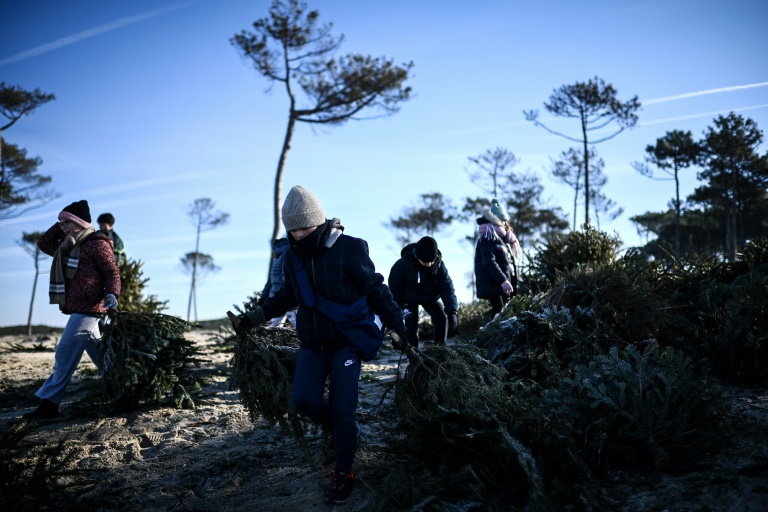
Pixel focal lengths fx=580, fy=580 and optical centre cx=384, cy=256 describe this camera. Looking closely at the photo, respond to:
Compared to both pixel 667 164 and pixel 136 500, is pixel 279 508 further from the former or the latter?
pixel 667 164

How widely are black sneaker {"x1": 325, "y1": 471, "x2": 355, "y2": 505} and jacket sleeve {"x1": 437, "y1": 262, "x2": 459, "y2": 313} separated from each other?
12.9ft

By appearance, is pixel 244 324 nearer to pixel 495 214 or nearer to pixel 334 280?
pixel 334 280

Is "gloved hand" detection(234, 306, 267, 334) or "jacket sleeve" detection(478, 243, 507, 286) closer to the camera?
"gloved hand" detection(234, 306, 267, 334)

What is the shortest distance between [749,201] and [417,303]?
33.3 meters

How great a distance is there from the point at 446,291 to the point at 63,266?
15.3ft

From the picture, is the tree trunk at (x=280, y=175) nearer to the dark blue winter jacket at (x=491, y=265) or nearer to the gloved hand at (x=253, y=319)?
the dark blue winter jacket at (x=491, y=265)

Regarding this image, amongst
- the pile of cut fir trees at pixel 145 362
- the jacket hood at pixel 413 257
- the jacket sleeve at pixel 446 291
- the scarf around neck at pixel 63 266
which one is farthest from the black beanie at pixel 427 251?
the scarf around neck at pixel 63 266

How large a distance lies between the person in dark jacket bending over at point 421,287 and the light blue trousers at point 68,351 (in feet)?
12.2

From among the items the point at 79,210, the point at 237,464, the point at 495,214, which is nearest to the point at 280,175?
the point at 495,214

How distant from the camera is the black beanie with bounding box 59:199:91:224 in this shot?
6.70 meters

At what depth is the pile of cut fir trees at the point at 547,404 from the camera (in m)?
3.87

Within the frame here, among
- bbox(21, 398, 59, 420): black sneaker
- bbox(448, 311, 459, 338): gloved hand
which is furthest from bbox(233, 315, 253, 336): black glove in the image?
bbox(448, 311, 459, 338): gloved hand

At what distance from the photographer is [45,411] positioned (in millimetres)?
6461

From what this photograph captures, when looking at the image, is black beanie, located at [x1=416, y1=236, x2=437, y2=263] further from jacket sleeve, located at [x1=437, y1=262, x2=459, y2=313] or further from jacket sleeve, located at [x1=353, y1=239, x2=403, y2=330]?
jacket sleeve, located at [x1=353, y1=239, x2=403, y2=330]
